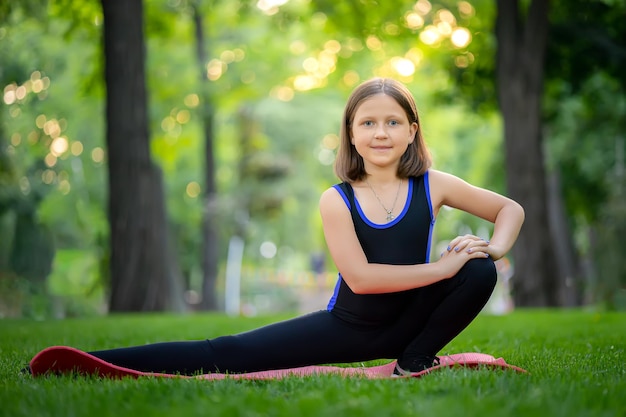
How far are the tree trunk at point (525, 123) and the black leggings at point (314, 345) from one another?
9315 millimetres

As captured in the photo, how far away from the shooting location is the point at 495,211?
442 centimetres

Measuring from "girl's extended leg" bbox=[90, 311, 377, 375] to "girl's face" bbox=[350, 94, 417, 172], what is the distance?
816 mm

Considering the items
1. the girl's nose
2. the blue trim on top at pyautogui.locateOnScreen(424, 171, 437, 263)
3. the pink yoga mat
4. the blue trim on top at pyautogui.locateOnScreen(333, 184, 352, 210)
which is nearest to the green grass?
the pink yoga mat

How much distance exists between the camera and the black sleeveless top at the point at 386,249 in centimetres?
419

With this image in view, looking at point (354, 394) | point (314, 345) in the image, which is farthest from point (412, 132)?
point (354, 394)

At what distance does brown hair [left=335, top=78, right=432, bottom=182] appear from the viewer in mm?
4395

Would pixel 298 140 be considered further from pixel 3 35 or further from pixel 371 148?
pixel 371 148

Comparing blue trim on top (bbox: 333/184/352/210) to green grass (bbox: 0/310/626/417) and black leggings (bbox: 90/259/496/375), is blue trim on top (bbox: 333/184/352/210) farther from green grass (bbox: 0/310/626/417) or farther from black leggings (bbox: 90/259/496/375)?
green grass (bbox: 0/310/626/417)

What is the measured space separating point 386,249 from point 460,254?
0.36 m

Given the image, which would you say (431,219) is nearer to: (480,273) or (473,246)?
(473,246)

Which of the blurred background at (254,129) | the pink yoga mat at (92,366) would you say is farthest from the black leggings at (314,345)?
the blurred background at (254,129)

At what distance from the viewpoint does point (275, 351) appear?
4.25m

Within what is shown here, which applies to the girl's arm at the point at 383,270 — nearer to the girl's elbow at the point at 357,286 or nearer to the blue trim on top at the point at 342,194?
the girl's elbow at the point at 357,286

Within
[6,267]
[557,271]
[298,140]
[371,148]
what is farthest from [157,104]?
[371,148]
